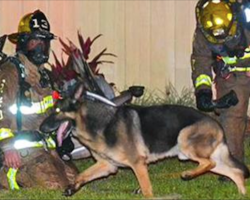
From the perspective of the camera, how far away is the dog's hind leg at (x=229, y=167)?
32.4 feet

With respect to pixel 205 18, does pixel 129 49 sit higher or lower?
lower

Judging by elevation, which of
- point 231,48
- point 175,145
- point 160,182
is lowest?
point 160,182

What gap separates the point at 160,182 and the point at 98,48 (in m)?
3.90

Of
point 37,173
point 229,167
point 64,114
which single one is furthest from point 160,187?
point 64,114

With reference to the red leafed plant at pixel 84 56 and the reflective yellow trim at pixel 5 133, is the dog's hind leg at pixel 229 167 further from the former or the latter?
the red leafed plant at pixel 84 56

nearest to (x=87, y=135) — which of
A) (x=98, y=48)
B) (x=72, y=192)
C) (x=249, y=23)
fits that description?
(x=72, y=192)

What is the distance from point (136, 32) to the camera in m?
14.5

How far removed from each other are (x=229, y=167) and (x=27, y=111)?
2.10 m

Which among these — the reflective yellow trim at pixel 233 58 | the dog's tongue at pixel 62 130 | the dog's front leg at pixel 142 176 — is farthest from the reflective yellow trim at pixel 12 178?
the reflective yellow trim at pixel 233 58

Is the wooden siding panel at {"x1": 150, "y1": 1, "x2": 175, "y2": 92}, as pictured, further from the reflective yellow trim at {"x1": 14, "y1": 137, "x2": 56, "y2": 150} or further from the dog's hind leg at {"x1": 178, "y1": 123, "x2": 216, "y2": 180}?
the dog's hind leg at {"x1": 178, "y1": 123, "x2": 216, "y2": 180}

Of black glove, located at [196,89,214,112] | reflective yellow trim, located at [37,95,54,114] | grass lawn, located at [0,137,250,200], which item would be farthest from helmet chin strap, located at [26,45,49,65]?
black glove, located at [196,89,214,112]

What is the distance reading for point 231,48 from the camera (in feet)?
33.6

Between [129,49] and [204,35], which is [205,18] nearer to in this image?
[204,35]

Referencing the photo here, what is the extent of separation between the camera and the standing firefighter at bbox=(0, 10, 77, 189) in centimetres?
983
